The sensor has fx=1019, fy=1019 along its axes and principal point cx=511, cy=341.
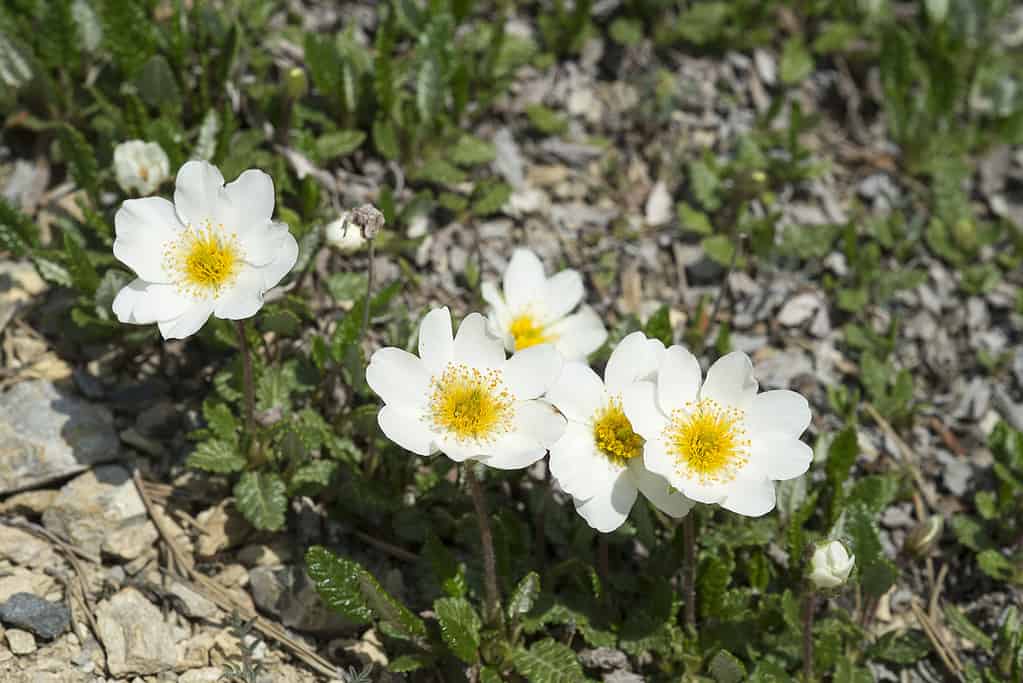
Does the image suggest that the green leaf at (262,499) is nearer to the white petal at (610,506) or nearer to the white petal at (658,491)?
the white petal at (610,506)

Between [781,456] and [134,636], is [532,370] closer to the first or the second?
[781,456]

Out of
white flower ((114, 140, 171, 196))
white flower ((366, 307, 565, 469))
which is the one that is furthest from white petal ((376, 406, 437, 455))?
white flower ((114, 140, 171, 196))

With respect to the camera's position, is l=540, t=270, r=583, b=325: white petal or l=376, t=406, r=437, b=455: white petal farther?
l=540, t=270, r=583, b=325: white petal

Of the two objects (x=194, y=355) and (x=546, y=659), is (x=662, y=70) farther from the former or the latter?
(x=546, y=659)

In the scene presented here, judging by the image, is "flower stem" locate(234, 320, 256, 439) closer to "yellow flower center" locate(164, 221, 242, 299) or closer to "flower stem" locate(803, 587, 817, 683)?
"yellow flower center" locate(164, 221, 242, 299)

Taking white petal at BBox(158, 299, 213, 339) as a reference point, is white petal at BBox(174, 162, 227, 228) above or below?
above

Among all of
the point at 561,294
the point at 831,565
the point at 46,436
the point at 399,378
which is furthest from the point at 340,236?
the point at 831,565

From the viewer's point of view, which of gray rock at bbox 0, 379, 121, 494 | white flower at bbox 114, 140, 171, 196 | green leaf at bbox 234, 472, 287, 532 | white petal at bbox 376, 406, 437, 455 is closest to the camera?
white petal at bbox 376, 406, 437, 455
